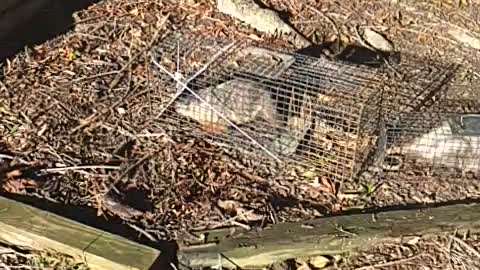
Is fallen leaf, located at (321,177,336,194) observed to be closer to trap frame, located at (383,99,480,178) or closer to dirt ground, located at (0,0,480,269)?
dirt ground, located at (0,0,480,269)

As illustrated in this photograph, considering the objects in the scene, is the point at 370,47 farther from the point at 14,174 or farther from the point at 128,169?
the point at 14,174

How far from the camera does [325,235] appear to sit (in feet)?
9.96

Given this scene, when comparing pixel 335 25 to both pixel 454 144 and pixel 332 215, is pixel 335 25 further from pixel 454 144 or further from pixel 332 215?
pixel 332 215

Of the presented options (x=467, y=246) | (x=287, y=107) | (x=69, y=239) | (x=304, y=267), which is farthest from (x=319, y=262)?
(x=69, y=239)

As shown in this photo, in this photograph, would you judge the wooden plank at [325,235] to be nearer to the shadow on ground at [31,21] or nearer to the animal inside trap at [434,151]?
the animal inside trap at [434,151]

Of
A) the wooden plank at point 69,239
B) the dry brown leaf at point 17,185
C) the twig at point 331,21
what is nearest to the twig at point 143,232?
the wooden plank at point 69,239

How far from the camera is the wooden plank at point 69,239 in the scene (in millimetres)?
2916

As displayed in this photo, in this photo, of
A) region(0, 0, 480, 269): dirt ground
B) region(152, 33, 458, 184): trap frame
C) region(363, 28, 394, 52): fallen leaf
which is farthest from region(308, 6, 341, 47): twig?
region(152, 33, 458, 184): trap frame

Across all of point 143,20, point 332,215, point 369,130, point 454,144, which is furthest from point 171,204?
point 143,20

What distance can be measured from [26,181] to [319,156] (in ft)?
3.96

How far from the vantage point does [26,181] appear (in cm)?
335

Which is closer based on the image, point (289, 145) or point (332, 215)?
point (332, 215)

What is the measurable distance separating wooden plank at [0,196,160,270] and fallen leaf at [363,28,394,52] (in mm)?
1994

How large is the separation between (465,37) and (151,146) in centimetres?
191
